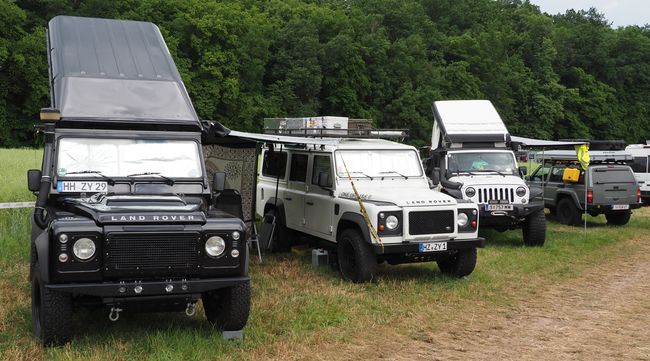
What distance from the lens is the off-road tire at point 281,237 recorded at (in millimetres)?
12102

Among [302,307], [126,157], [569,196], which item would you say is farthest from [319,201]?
[569,196]

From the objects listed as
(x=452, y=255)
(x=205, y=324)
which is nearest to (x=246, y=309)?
(x=205, y=324)

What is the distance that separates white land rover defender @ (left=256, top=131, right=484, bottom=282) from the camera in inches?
364

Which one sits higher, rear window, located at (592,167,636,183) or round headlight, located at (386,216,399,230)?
rear window, located at (592,167,636,183)

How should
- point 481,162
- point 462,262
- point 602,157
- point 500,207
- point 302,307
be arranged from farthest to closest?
1. point 602,157
2. point 481,162
3. point 500,207
4. point 462,262
5. point 302,307

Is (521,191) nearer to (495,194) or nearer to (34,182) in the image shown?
(495,194)

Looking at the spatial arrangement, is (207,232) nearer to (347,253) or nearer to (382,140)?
(347,253)

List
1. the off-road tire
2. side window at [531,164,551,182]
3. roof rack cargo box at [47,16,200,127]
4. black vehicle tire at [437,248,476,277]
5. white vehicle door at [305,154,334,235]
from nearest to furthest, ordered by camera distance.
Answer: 1. roof rack cargo box at [47,16,200,127]
2. black vehicle tire at [437,248,476,277]
3. white vehicle door at [305,154,334,235]
4. the off-road tire
5. side window at [531,164,551,182]

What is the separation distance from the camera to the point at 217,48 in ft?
165

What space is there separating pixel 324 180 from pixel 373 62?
51.5 m

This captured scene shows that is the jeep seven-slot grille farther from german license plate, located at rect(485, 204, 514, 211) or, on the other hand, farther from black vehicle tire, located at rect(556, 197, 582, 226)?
black vehicle tire, located at rect(556, 197, 582, 226)

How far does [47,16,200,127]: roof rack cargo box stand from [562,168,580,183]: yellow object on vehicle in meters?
11.2

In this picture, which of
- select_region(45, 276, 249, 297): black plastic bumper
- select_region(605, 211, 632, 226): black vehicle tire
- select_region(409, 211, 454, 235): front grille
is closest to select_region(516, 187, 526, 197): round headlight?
select_region(409, 211, 454, 235): front grille

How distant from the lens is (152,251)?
19.8ft
